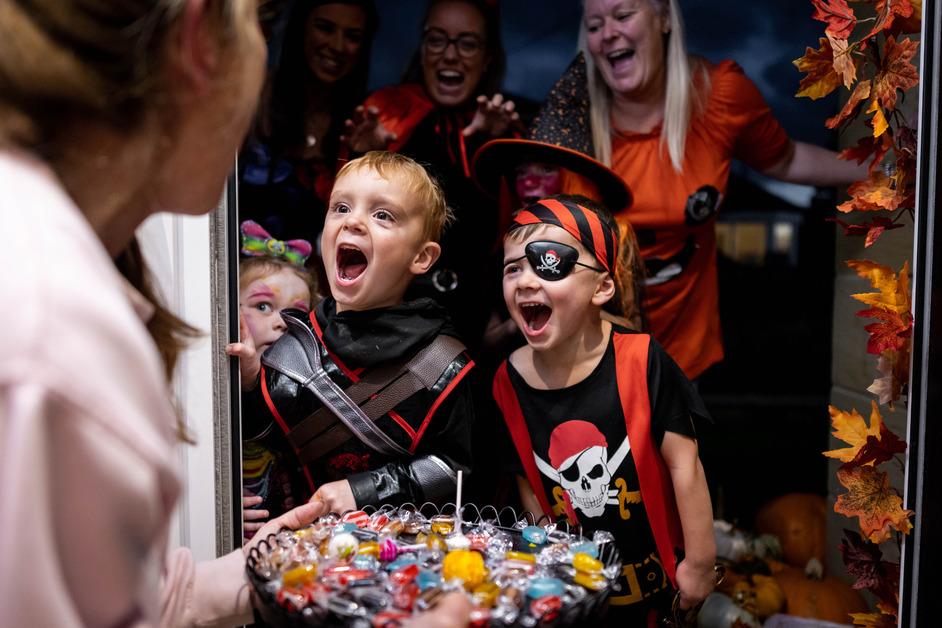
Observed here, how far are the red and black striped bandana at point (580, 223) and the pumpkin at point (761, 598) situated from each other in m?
1.17

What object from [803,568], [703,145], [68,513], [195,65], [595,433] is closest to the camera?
[68,513]

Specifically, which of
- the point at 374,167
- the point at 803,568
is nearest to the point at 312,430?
the point at 374,167

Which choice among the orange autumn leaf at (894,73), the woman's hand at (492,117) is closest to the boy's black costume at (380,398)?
the woman's hand at (492,117)

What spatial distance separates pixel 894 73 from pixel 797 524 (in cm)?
Result: 148

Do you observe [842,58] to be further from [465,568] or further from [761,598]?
[761,598]

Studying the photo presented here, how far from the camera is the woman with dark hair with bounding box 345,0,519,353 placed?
2.51 meters

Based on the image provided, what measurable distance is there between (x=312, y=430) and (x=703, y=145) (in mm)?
1410

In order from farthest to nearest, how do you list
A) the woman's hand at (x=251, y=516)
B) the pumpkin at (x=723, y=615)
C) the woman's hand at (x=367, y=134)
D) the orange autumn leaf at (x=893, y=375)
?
the pumpkin at (x=723, y=615) → the woman's hand at (x=367, y=134) → the woman's hand at (x=251, y=516) → the orange autumn leaf at (x=893, y=375)

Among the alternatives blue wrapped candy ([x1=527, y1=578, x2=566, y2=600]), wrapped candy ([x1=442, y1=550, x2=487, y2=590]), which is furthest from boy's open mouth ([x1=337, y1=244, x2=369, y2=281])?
blue wrapped candy ([x1=527, y1=578, x2=566, y2=600])

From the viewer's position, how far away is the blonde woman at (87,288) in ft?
2.42

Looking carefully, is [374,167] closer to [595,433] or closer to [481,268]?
[481,268]

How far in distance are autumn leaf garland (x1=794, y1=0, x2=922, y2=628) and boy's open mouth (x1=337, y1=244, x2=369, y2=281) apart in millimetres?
1143

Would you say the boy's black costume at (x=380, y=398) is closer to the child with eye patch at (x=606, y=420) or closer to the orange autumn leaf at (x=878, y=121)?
the child with eye patch at (x=606, y=420)

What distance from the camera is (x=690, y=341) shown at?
2639 millimetres
